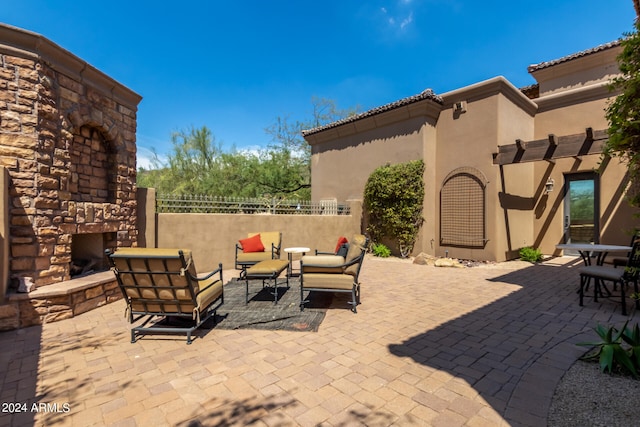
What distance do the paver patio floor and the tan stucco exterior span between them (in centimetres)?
488

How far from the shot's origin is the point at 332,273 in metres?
4.79

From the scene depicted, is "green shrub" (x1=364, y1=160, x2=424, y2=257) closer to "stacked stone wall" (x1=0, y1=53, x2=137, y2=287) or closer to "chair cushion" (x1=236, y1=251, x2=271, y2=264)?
"chair cushion" (x1=236, y1=251, x2=271, y2=264)

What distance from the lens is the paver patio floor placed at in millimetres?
2232

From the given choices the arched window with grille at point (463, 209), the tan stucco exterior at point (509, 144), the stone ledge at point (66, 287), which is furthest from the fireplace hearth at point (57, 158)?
the arched window with grille at point (463, 209)

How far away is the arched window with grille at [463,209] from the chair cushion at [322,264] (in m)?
6.18

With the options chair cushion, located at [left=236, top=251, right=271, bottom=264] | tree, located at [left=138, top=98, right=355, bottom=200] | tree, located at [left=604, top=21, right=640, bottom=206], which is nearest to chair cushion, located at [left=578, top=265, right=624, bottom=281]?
tree, located at [left=604, top=21, right=640, bottom=206]

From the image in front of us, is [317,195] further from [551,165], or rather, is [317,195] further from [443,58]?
[443,58]

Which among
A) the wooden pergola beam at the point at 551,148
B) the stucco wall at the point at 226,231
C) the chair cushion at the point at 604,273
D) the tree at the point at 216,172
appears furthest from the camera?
the tree at the point at 216,172

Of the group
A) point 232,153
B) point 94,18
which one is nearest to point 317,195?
point 232,153

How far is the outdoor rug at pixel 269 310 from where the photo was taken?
4027mm

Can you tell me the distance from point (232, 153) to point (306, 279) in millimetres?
14590

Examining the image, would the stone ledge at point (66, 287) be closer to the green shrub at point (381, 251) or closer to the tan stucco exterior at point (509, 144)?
the green shrub at point (381, 251)

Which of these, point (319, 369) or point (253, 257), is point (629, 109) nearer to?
point (319, 369)

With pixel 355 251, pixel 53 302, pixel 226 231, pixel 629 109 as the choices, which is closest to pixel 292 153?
pixel 226 231
